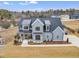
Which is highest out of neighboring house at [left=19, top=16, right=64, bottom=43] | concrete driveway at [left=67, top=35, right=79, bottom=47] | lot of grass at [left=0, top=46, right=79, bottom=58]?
neighboring house at [left=19, top=16, right=64, bottom=43]

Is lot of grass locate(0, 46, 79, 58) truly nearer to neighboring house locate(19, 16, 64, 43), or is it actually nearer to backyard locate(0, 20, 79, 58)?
backyard locate(0, 20, 79, 58)

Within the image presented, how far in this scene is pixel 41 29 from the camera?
3979 mm

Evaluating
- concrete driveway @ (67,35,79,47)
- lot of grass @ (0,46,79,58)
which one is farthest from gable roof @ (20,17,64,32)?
lot of grass @ (0,46,79,58)

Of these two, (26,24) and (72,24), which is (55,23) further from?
(26,24)

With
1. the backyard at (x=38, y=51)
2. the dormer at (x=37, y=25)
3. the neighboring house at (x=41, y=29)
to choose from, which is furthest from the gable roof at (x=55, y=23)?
the backyard at (x=38, y=51)

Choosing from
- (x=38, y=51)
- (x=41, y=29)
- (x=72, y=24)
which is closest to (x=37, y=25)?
(x=41, y=29)

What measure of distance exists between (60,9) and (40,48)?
58 centimetres

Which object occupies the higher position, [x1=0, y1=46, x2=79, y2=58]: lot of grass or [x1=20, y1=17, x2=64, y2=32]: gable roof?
[x1=20, y1=17, x2=64, y2=32]: gable roof

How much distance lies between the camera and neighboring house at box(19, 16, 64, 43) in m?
3.96

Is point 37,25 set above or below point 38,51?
above

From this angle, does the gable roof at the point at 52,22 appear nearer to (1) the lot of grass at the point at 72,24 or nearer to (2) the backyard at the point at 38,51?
(1) the lot of grass at the point at 72,24

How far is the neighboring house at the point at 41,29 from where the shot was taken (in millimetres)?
3957

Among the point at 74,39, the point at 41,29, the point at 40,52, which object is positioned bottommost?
the point at 40,52

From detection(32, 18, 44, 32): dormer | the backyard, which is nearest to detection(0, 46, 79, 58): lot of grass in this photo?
the backyard
